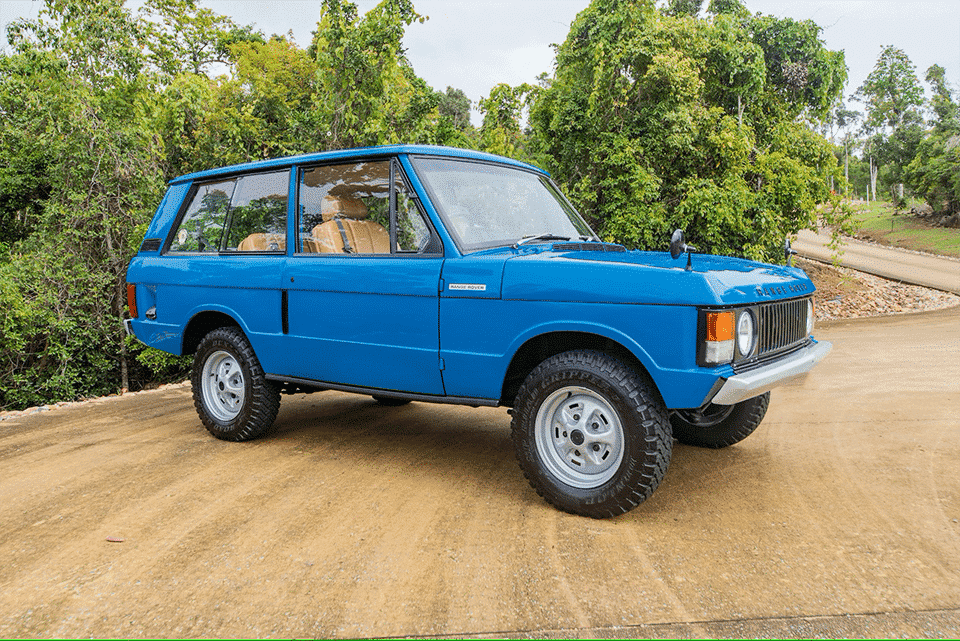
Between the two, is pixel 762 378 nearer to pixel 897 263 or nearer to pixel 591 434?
pixel 591 434

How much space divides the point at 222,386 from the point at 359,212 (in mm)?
1977

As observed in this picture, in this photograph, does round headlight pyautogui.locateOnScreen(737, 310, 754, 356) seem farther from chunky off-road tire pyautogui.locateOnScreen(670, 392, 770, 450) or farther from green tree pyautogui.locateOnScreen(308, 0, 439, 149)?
green tree pyautogui.locateOnScreen(308, 0, 439, 149)

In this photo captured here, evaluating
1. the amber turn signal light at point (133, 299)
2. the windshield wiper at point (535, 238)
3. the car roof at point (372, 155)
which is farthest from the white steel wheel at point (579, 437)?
the amber turn signal light at point (133, 299)

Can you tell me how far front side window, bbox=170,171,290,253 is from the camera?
5.03 m

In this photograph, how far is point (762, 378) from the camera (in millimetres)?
3395

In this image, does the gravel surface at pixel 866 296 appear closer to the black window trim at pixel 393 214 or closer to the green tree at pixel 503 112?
the green tree at pixel 503 112

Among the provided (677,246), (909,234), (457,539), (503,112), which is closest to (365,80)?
(503,112)

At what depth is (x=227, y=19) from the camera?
2689 centimetres

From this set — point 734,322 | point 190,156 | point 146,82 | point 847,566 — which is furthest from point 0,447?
point 146,82

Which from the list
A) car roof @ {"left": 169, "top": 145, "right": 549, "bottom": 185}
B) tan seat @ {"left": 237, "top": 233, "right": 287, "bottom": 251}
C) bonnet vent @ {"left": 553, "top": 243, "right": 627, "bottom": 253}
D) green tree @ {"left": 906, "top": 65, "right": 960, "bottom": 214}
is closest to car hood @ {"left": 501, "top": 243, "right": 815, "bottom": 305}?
bonnet vent @ {"left": 553, "top": 243, "right": 627, "bottom": 253}

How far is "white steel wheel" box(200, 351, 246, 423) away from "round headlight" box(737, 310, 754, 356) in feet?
12.0

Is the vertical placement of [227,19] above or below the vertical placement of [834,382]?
above

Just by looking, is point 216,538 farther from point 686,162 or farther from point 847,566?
point 686,162

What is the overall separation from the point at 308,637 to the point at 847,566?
2382 mm
